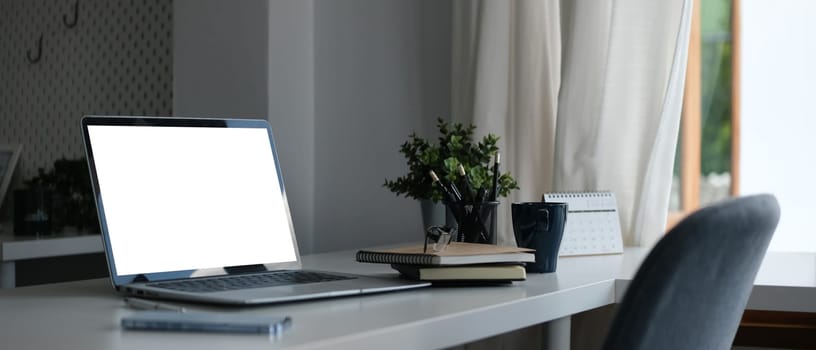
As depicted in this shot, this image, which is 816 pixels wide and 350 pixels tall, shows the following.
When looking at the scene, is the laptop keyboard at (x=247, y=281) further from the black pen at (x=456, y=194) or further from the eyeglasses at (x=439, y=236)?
the black pen at (x=456, y=194)

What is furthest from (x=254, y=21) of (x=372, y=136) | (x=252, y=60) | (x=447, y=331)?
(x=447, y=331)

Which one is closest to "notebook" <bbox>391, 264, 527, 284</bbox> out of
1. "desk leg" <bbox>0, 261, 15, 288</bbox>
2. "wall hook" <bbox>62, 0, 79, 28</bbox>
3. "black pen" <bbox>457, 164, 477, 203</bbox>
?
"black pen" <bbox>457, 164, 477, 203</bbox>

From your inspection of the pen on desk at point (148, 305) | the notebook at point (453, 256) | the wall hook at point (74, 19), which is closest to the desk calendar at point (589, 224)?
the notebook at point (453, 256)

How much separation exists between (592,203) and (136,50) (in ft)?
5.88

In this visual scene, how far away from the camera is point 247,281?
1.21 meters

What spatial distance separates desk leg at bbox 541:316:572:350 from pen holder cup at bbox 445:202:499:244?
18 cm

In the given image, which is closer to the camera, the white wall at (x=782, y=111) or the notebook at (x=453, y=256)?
the notebook at (x=453, y=256)

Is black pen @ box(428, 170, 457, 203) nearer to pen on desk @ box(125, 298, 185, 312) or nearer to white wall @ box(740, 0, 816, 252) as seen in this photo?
pen on desk @ box(125, 298, 185, 312)

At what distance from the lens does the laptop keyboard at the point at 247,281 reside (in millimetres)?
1135

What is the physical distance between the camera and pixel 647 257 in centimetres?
75

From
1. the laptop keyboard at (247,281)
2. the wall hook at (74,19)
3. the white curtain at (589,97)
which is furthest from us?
the wall hook at (74,19)

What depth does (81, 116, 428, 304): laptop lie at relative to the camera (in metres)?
1.17

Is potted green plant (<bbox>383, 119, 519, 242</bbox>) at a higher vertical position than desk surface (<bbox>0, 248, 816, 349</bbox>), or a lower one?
higher

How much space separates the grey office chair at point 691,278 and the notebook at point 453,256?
40cm
